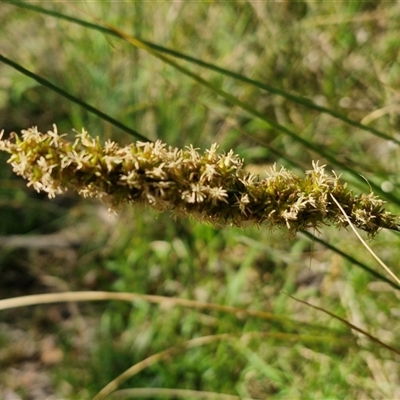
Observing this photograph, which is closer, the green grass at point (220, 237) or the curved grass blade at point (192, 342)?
the curved grass blade at point (192, 342)

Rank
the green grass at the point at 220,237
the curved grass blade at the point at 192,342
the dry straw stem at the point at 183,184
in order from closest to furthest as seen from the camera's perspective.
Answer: the dry straw stem at the point at 183,184
the curved grass blade at the point at 192,342
the green grass at the point at 220,237

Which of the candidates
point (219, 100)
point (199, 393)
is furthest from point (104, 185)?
point (219, 100)

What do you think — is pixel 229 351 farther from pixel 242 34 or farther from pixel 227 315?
pixel 242 34

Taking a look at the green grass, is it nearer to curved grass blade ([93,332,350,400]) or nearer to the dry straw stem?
curved grass blade ([93,332,350,400])

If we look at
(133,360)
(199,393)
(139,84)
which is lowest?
(133,360)

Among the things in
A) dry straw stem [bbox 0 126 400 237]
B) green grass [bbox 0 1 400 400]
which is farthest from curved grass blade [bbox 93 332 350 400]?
dry straw stem [bbox 0 126 400 237]

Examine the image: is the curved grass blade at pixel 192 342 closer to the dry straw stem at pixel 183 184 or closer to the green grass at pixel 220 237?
the green grass at pixel 220 237

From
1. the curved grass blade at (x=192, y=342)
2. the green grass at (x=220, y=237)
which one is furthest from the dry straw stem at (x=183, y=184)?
the green grass at (x=220, y=237)
